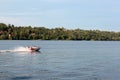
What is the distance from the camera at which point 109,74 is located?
41375 mm

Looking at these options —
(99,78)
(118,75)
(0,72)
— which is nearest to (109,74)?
(118,75)

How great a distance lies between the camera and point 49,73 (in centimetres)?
4131

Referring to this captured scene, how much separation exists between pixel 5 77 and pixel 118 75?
39.5ft

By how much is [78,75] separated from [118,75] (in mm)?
4369

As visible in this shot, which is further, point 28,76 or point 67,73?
point 67,73

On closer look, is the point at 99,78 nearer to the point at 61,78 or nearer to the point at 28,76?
the point at 61,78

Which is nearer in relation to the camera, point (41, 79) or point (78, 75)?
point (41, 79)

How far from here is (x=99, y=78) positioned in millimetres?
37812

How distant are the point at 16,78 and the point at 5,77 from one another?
1.33m

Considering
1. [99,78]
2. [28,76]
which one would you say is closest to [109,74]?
[99,78]

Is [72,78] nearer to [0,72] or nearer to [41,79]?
[41,79]

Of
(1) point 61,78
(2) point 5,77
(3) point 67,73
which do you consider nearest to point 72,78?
(1) point 61,78

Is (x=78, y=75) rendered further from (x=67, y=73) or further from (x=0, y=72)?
(x=0, y=72)

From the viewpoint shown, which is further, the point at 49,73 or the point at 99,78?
the point at 49,73
